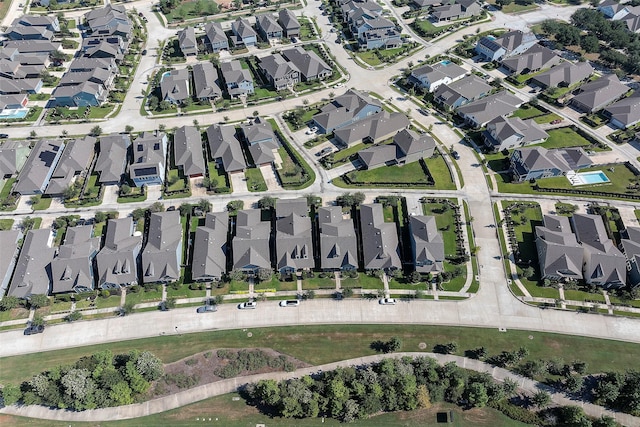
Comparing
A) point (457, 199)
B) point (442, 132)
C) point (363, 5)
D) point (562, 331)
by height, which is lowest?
point (562, 331)

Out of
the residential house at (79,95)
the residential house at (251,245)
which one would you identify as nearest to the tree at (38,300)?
the residential house at (251,245)

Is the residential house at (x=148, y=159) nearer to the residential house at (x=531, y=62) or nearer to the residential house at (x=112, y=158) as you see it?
the residential house at (x=112, y=158)

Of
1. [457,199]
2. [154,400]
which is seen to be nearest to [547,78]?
[457,199]

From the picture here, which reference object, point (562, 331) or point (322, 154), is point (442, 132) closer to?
point (322, 154)

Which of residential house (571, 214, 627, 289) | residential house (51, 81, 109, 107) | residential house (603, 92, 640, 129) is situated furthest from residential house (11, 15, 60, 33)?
residential house (603, 92, 640, 129)

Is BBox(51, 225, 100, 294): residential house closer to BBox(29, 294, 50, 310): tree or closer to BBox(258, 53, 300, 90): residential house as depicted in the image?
BBox(29, 294, 50, 310): tree
